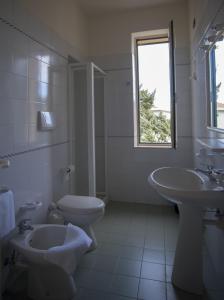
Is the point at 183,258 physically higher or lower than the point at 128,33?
lower

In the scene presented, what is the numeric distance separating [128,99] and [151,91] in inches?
14.3

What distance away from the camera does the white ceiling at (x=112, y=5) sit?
2892 mm

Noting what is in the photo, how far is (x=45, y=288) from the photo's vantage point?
4.86 feet

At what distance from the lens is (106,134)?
128 inches

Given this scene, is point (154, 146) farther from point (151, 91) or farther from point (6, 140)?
point (6, 140)

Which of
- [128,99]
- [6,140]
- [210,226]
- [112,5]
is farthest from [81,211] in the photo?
[112,5]

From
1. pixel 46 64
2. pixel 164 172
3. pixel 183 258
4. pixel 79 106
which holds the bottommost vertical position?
pixel 183 258

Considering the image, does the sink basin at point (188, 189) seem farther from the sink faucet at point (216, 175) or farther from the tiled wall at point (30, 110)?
the tiled wall at point (30, 110)

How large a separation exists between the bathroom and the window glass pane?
0.21 metres

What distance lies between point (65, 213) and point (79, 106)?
1350mm

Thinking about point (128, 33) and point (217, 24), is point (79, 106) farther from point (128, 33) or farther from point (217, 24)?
point (217, 24)

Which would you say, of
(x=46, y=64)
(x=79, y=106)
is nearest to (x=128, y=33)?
(x=79, y=106)

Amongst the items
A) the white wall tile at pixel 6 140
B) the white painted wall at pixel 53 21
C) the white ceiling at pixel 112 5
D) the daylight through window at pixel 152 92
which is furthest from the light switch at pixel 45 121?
the white ceiling at pixel 112 5

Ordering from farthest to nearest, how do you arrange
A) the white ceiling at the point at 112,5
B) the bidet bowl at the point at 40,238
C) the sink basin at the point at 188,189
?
the white ceiling at the point at 112,5, the bidet bowl at the point at 40,238, the sink basin at the point at 188,189
